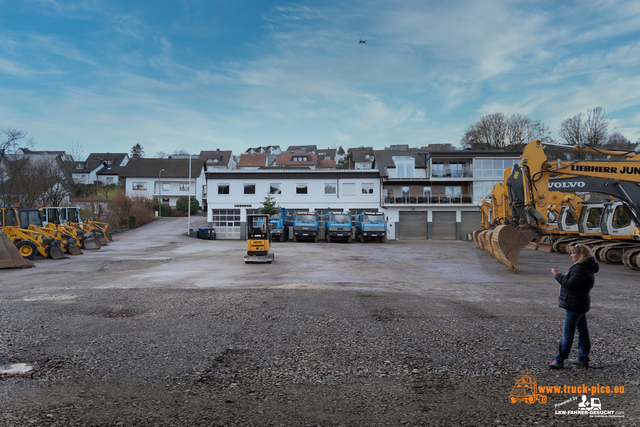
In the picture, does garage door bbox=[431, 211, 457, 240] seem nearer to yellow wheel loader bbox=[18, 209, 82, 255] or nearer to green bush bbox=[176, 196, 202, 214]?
green bush bbox=[176, 196, 202, 214]

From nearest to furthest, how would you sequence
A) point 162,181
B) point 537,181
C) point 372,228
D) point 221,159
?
1. point 537,181
2. point 372,228
3. point 162,181
4. point 221,159

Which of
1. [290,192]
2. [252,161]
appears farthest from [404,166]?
[252,161]

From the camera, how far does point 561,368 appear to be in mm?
4961

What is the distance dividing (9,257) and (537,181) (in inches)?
765

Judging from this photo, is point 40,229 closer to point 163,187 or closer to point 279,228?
point 279,228

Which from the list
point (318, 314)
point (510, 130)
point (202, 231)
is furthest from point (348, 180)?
point (318, 314)

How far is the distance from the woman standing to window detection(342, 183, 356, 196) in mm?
37608

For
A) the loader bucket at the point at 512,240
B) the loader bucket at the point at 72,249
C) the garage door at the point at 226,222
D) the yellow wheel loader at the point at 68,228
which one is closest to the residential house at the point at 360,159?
the garage door at the point at 226,222

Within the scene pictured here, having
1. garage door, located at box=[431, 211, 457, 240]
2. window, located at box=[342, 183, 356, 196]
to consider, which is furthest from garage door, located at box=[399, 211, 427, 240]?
window, located at box=[342, 183, 356, 196]

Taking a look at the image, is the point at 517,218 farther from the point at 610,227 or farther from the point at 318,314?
the point at 318,314

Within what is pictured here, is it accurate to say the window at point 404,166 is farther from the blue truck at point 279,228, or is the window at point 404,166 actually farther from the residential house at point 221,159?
the residential house at point 221,159

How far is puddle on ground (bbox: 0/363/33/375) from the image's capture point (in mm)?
4832

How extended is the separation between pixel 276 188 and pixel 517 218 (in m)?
30.3

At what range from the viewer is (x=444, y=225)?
1687 inches
